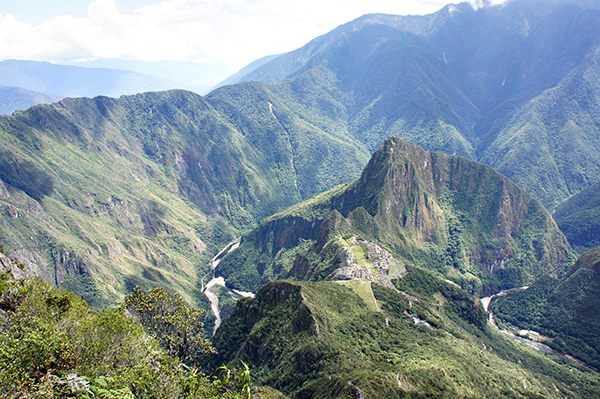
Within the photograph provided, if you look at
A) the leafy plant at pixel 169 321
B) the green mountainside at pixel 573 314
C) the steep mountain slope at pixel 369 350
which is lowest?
the green mountainside at pixel 573 314

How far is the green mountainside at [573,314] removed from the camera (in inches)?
6481

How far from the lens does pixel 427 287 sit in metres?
159

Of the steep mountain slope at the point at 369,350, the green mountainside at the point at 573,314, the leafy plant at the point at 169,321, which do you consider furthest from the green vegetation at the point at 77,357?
the green mountainside at the point at 573,314

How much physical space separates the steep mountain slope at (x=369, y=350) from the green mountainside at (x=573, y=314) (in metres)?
17.5

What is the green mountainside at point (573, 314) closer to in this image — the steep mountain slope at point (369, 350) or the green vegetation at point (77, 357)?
the steep mountain slope at point (369, 350)

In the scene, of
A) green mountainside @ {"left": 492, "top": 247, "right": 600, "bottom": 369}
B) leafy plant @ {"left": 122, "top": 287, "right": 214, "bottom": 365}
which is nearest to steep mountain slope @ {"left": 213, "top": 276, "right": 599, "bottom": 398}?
green mountainside @ {"left": 492, "top": 247, "right": 600, "bottom": 369}

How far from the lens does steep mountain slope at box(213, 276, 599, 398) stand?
78250 millimetres

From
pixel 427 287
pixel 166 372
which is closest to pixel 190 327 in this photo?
pixel 166 372

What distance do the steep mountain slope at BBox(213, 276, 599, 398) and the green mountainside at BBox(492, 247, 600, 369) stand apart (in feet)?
57.6

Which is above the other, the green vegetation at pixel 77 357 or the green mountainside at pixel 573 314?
the green vegetation at pixel 77 357

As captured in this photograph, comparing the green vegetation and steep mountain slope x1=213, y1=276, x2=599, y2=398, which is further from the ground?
the green vegetation

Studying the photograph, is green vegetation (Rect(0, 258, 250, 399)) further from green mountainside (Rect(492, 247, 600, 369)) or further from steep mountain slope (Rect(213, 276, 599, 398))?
green mountainside (Rect(492, 247, 600, 369))

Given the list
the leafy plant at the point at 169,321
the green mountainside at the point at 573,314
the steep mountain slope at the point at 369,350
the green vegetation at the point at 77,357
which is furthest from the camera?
the green mountainside at the point at 573,314

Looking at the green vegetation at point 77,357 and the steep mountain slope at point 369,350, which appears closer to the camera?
the green vegetation at point 77,357
